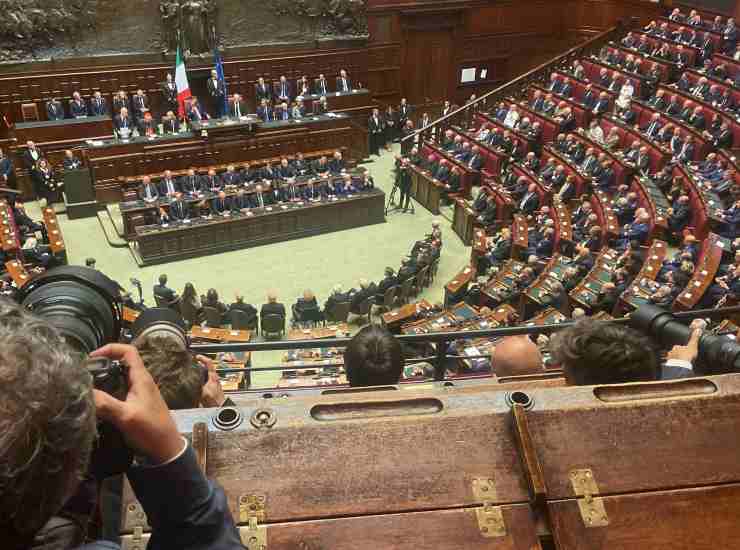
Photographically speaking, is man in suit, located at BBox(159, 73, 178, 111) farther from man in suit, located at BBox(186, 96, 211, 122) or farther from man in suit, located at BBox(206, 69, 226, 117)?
man in suit, located at BBox(206, 69, 226, 117)

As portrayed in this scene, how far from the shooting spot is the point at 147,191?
13023mm

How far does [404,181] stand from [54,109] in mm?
8593

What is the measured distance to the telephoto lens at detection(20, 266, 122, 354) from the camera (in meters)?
1.54

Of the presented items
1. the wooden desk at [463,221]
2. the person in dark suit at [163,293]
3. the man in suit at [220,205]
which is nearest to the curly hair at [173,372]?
the person in dark suit at [163,293]

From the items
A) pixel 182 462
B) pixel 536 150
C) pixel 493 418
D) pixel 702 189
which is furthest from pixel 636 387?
pixel 536 150

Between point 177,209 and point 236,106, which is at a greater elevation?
point 236,106

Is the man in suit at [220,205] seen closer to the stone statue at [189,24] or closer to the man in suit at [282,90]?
the man in suit at [282,90]

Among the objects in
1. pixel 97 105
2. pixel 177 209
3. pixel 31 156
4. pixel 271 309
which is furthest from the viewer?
pixel 97 105

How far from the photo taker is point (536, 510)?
1.52 m

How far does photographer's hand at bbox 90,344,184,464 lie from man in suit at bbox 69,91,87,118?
51.1 ft

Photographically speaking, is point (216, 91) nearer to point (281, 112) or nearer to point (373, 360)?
point (281, 112)

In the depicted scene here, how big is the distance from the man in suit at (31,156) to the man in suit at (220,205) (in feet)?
14.2

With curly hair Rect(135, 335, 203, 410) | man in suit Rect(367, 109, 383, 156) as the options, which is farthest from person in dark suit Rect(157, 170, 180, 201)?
curly hair Rect(135, 335, 203, 410)

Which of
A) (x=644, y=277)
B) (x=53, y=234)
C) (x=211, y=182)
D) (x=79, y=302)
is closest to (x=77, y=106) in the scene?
(x=211, y=182)
